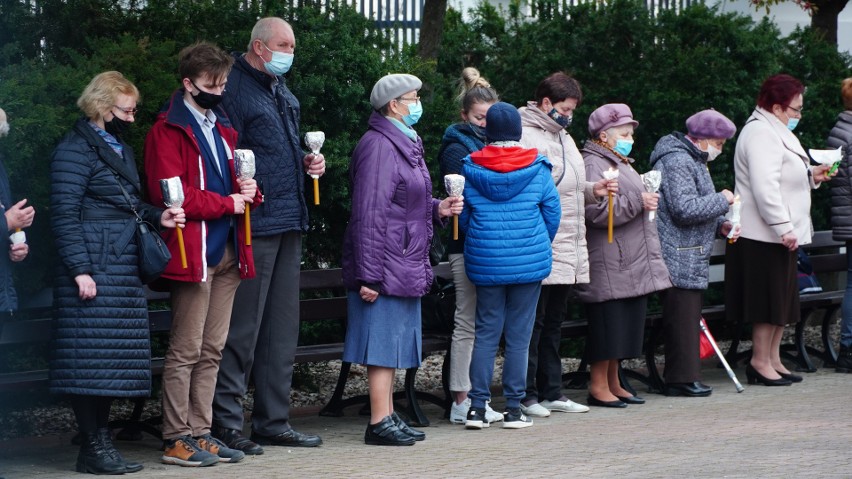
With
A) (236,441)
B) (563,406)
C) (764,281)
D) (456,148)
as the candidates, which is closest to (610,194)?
(456,148)

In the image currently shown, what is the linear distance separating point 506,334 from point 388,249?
Result: 113cm

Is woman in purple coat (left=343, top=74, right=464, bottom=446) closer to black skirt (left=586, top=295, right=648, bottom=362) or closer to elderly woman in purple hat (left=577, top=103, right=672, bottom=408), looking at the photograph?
elderly woman in purple hat (left=577, top=103, right=672, bottom=408)

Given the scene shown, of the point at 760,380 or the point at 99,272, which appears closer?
the point at 99,272

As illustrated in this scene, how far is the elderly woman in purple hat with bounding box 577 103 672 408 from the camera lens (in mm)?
9203

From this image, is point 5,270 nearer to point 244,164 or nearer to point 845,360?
point 244,164

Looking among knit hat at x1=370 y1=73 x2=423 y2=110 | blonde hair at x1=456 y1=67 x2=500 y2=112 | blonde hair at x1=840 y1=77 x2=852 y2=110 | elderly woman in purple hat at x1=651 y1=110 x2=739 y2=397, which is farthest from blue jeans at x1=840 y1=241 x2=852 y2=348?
knit hat at x1=370 y1=73 x2=423 y2=110

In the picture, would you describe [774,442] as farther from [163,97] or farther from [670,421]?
[163,97]

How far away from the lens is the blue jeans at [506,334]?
842 cm

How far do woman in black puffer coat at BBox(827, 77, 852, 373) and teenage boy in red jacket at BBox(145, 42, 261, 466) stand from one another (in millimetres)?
5206

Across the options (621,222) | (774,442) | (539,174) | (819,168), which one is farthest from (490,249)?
(819,168)

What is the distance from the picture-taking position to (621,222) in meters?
9.18

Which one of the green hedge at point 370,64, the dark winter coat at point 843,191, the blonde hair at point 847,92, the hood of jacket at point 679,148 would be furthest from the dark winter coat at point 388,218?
the blonde hair at point 847,92

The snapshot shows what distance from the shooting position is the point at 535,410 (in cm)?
900

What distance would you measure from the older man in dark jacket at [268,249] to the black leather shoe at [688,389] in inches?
116
